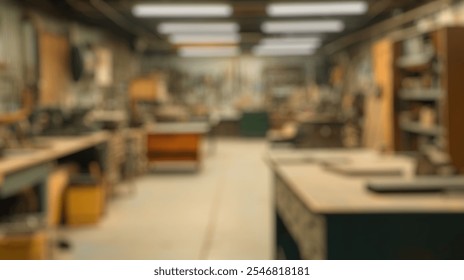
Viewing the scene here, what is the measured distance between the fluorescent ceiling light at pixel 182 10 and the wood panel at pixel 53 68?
3.42 ft

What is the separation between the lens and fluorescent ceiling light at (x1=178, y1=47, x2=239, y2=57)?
544 inches

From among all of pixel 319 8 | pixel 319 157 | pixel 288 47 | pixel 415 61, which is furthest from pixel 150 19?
pixel 319 157

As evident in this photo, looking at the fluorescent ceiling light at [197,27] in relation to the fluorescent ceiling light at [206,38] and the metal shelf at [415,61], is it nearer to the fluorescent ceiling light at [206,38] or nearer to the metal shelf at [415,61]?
the fluorescent ceiling light at [206,38]

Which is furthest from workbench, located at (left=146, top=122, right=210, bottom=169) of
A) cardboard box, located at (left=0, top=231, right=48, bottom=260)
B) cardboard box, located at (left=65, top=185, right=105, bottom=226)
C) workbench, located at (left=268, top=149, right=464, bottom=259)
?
workbench, located at (left=268, top=149, right=464, bottom=259)

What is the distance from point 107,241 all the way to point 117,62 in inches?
291

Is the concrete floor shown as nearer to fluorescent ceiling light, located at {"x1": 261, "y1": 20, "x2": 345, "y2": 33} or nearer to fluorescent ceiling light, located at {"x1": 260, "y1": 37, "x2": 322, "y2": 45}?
fluorescent ceiling light, located at {"x1": 261, "y1": 20, "x2": 345, "y2": 33}

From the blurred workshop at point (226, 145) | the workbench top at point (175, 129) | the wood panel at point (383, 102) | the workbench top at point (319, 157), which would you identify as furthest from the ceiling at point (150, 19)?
the workbench top at point (319, 157)

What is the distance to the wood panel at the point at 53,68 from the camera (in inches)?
275

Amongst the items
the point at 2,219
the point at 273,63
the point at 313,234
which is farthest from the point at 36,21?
the point at 273,63

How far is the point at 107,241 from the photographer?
13.7 ft

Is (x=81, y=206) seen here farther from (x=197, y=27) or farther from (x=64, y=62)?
(x=197, y=27)

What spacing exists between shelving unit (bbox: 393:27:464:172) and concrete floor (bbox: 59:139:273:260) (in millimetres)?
1396

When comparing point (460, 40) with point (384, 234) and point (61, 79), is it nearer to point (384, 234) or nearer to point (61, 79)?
point (384, 234)

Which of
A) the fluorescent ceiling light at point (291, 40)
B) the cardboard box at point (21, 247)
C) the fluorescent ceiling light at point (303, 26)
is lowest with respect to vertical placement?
the cardboard box at point (21, 247)
